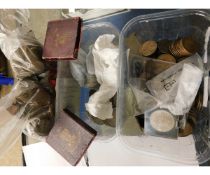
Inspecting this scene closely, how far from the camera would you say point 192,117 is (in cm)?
74

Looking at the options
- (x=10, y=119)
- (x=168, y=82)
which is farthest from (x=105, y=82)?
(x=10, y=119)

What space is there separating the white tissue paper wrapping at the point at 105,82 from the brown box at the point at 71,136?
6 cm

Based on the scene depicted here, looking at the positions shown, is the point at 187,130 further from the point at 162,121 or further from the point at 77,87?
the point at 77,87

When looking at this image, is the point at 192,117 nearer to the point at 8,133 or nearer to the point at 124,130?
the point at 124,130

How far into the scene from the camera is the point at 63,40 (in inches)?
28.7

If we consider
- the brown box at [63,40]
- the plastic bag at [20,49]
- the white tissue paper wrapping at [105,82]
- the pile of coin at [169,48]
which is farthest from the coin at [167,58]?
the plastic bag at [20,49]

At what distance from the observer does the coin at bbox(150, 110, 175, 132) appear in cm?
71

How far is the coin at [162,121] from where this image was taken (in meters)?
0.71

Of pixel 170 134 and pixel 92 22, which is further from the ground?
pixel 92 22

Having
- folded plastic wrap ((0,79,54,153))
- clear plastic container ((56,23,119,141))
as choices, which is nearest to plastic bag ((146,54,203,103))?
clear plastic container ((56,23,119,141))

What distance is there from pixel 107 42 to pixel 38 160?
47 centimetres

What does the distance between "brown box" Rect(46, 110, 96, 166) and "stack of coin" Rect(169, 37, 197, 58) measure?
305mm

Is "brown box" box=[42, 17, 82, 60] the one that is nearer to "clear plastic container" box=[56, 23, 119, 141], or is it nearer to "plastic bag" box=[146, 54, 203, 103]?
"clear plastic container" box=[56, 23, 119, 141]
